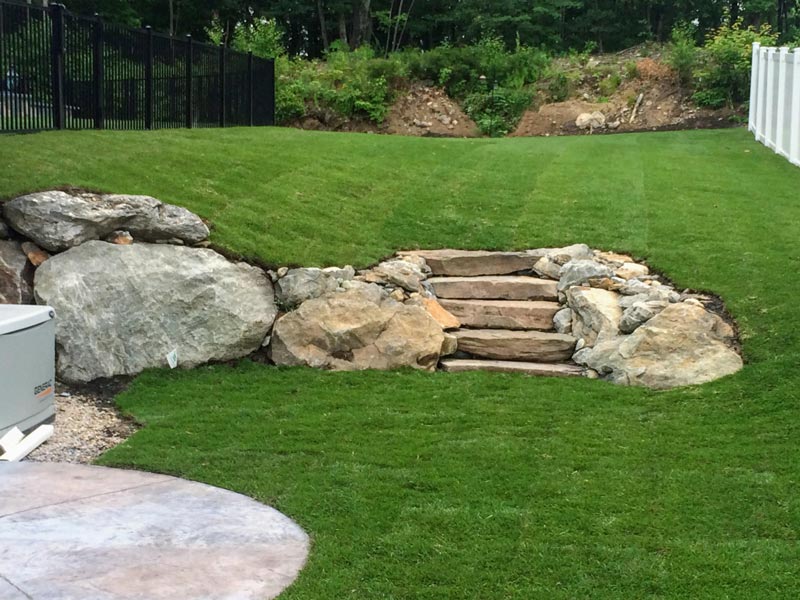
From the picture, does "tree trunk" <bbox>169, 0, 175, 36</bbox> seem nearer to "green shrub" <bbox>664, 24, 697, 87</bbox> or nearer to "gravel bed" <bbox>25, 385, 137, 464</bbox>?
"green shrub" <bbox>664, 24, 697, 87</bbox>

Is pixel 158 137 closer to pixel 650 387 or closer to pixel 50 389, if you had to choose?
pixel 50 389

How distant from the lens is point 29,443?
5383mm

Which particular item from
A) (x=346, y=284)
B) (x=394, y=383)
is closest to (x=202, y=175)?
(x=346, y=284)

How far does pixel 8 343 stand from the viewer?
5309 millimetres

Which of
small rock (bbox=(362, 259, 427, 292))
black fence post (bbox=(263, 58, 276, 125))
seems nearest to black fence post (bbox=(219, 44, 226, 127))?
black fence post (bbox=(263, 58, 276, 125))

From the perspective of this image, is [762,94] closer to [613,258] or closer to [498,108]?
[498,108]

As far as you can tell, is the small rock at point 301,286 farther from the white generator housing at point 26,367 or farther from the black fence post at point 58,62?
the black fence post at point 58,62

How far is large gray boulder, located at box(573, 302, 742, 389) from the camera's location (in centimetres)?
658

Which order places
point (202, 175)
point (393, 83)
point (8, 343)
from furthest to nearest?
Result: point (393, 83)
point (202, 175)
point (8, 343)

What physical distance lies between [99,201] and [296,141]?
20.8 ft

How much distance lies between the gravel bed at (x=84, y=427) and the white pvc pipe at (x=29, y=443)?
40 mm

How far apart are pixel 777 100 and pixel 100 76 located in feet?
37.3

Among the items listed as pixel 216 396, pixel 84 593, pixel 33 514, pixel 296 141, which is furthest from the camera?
pixel 296 141

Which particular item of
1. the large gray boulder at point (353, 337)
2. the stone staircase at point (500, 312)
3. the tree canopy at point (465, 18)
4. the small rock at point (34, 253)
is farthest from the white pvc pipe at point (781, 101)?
the tree canopy at point (465, 18)
